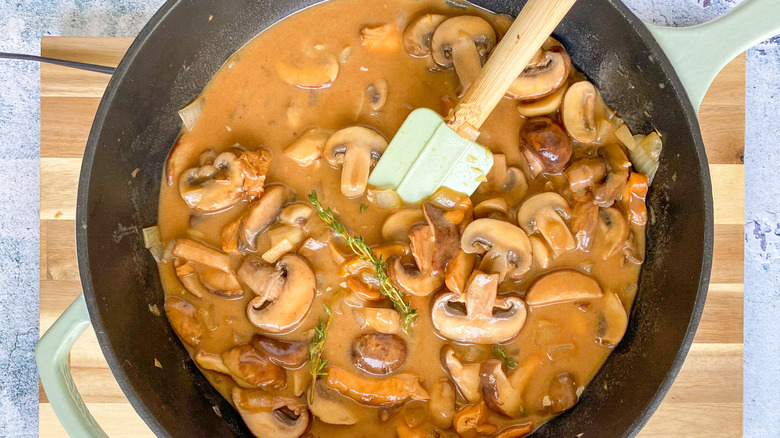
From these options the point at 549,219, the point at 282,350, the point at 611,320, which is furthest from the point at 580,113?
the point at 282,350

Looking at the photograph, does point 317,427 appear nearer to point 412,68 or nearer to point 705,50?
point 412,68

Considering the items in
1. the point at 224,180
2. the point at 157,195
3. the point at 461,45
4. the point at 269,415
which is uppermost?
the point at 461,45

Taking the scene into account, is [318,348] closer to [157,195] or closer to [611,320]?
[157,195]

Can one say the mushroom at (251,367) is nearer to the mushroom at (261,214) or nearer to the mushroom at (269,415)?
the mushroom at (269,415)

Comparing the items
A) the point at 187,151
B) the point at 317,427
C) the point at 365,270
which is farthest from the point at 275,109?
the point at 317,427

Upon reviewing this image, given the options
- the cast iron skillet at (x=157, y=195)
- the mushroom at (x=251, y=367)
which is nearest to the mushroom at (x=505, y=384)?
the cast iron skillet at (x=157, y=195)

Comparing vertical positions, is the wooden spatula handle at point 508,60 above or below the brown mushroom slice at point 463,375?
above

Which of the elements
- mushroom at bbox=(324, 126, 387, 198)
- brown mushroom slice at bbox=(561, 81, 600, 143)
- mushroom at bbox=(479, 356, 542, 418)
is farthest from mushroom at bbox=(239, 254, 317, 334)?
brown mushroom slice at bbox=(561, 81, 600, 143)
